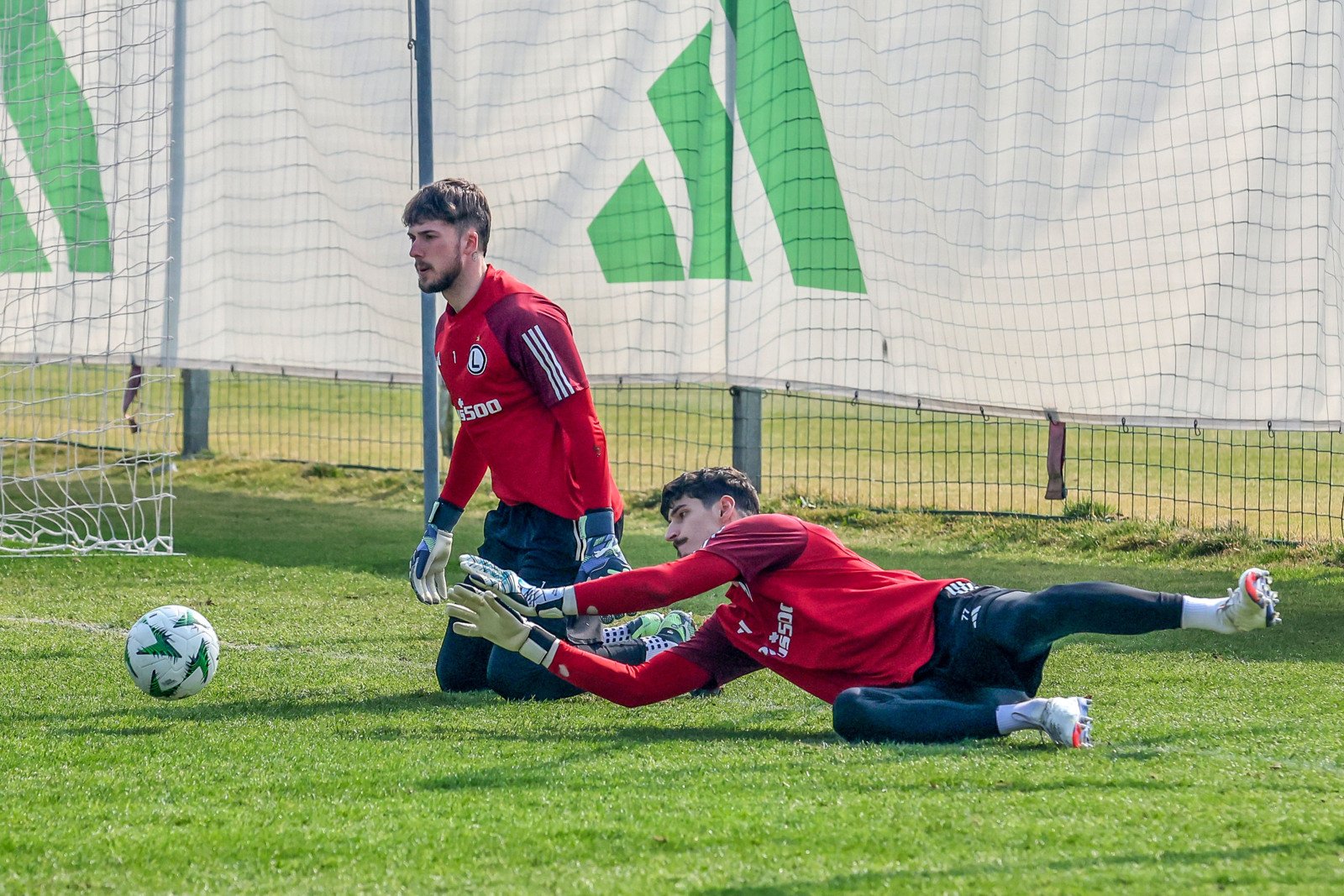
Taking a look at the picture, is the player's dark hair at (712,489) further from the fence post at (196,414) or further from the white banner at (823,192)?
the fence post at (196,414)

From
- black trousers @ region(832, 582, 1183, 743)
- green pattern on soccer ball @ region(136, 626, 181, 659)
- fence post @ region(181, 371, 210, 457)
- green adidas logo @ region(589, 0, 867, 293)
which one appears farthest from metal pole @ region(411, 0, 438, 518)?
fence post @ region(181, 371, 210, 457)

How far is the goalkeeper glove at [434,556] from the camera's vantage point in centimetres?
529

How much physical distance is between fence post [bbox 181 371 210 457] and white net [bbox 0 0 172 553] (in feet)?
4.44

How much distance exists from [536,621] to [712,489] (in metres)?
0.89

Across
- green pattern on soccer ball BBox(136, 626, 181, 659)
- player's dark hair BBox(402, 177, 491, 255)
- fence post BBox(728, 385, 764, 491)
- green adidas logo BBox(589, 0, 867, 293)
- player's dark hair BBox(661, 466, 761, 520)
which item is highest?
green adidas logo BBox(589, 0, 867, 293)

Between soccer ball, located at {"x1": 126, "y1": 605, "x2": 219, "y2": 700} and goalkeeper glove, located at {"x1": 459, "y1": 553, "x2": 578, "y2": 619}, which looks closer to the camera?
goalkeeper glove, located at {"x1": 459, "y1": 553, "x2": 578, "y2": 619}

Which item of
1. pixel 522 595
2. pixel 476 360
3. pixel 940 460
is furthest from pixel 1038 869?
pixel 940 460

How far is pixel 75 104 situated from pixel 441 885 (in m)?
7.94

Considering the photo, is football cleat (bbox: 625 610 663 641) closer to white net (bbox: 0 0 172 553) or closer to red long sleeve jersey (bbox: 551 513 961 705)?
red long sleeve jersey (bbox: 551 513 961 705)

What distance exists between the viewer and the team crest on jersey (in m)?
5.09

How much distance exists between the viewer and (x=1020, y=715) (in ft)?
13.0

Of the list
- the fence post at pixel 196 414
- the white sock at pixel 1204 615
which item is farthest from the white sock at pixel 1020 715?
the fence post at pixel 196 414

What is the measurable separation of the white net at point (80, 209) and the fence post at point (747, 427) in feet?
11.3

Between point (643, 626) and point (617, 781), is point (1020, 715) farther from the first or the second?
point (643, 626)
